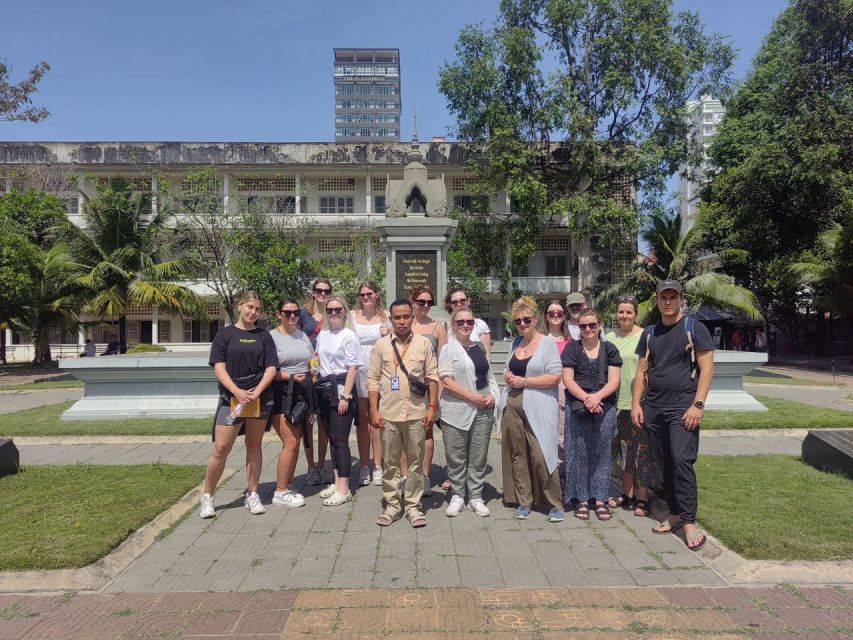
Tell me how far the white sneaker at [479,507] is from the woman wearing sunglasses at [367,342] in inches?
47.8

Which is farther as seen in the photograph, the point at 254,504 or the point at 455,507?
the point at 254,504

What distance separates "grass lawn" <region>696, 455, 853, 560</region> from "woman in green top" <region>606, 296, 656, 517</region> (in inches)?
20.0

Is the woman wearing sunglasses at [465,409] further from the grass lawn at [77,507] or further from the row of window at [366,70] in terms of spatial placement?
the row of window at [366,70]

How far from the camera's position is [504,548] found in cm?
450

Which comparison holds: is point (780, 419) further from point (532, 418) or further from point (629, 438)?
point (532, 418)

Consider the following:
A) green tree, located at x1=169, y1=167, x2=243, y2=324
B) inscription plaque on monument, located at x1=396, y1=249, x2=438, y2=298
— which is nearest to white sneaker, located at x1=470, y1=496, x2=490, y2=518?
inscription plaque on monument, located at x1=396, y1=249, x2=438, y2=298

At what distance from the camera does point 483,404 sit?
16.7ft

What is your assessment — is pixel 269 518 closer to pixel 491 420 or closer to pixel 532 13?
pixel 491 420

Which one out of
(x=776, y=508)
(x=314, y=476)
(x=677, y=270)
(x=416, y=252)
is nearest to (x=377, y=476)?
(x=314, y=476)

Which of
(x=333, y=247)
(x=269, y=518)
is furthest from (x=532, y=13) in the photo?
(x=269, y=518)

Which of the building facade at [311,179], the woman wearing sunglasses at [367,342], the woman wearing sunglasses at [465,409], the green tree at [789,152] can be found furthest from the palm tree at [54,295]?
the green tree at [789,152]

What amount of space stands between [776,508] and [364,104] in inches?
4915

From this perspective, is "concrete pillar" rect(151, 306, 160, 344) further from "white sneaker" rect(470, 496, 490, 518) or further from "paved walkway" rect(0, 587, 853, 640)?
"paved walkway" rect(0, 587, 853, 640)

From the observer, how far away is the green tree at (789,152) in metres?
22.1
